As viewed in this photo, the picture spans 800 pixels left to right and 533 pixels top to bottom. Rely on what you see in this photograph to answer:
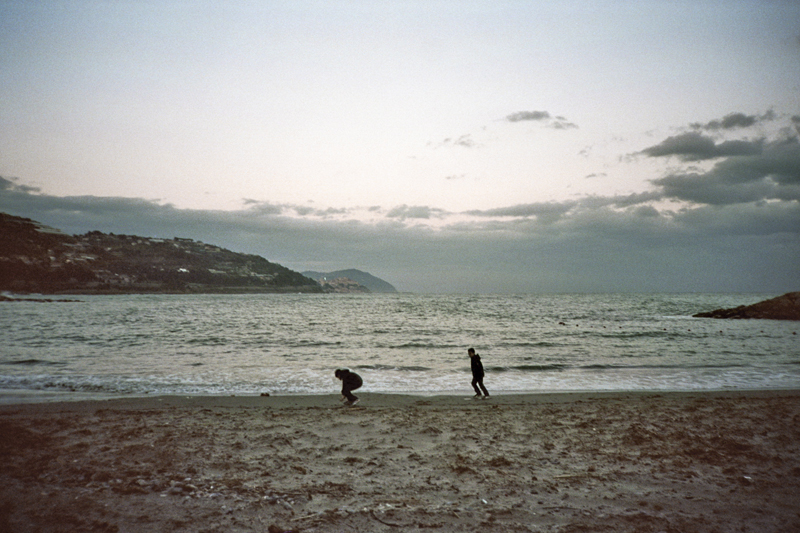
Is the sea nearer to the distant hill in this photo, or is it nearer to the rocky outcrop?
the rocky outcrop

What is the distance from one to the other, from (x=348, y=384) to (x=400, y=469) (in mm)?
5947

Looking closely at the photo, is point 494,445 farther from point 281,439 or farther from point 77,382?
point 77,382

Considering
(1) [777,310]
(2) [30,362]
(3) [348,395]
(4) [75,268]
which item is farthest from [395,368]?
(4) [75,268]

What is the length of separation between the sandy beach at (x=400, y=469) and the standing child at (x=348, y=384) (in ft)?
3.12

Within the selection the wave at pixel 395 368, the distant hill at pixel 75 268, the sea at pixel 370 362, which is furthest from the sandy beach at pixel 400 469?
the distant hill at pixel 75 268

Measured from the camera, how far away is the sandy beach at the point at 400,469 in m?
5.27

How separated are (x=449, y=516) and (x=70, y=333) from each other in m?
35.4

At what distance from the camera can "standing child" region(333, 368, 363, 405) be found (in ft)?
41.2

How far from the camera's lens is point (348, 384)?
12.8m

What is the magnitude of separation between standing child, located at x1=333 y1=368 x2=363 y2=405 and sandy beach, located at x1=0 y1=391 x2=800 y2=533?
950 mm

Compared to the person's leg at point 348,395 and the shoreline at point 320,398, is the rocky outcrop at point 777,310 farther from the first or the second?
the person's leg at point 348,395

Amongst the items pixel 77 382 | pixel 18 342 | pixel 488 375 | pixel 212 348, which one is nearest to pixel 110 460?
pixel 77 382

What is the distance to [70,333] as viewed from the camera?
3095 cm

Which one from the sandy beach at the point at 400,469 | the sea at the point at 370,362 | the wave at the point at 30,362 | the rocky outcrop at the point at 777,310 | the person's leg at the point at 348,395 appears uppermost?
the rocky outcrop at the point at 777,310
